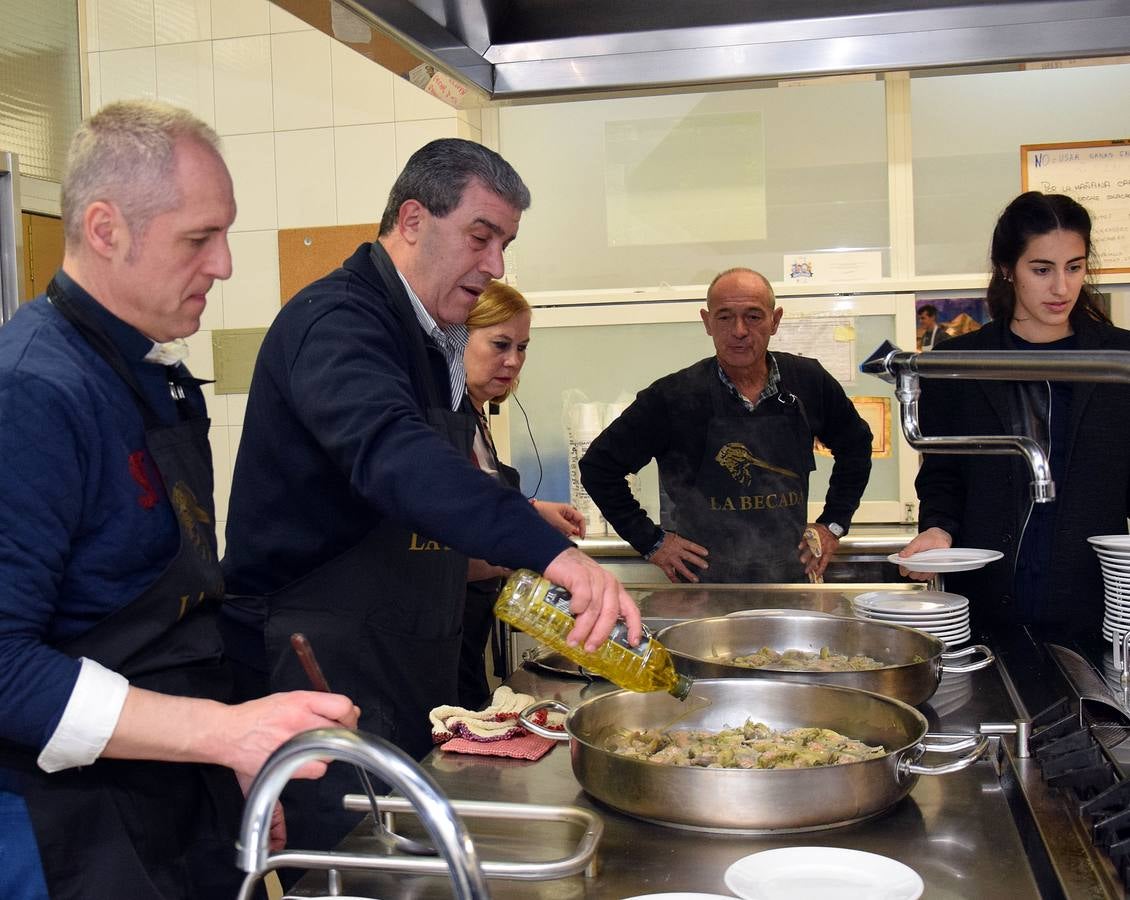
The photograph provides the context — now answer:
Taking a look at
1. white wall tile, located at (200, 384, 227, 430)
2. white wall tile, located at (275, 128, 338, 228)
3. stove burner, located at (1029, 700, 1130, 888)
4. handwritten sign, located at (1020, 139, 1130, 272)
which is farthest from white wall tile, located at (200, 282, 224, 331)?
stove burner, located at (1029, 700, 1130, 888)

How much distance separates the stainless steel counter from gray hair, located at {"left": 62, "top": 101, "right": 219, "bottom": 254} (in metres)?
0.75

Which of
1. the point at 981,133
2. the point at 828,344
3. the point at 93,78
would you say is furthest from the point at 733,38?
the point at 93,78

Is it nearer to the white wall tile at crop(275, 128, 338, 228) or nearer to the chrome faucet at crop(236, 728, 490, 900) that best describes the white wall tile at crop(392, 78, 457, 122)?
the white wall tile at crop(275, 128, 338, 228)

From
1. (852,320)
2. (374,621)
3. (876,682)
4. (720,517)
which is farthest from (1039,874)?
(852,320)

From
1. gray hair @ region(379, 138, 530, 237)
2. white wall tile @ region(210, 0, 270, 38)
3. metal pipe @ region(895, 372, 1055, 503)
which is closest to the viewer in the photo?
metal pipe @ region(895, 372, 1055, 503)

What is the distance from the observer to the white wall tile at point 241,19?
436 centimetres

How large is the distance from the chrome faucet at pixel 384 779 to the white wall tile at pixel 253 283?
3797mm

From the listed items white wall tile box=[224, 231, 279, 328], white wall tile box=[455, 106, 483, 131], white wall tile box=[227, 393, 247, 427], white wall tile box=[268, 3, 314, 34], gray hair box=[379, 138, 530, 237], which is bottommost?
white wall tile box=[227, 393, 247, 427]

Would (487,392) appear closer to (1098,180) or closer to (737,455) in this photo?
(737,455)

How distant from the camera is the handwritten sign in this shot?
3969 millimetres

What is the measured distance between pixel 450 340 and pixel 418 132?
2.31 m

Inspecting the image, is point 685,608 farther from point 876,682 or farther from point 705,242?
point 705,242

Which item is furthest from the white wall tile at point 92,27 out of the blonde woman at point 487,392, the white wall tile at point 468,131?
the blonde woman at point 487,392

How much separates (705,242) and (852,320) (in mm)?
621
